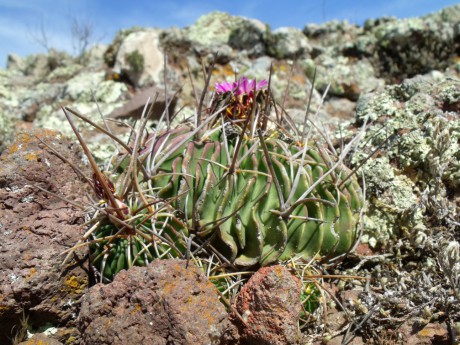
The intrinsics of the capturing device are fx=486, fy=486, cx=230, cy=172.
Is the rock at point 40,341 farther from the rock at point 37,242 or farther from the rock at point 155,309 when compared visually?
the rock at point 155,309

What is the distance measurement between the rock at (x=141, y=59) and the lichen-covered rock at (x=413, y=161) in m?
4.96

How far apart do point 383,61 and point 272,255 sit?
25.4 feet

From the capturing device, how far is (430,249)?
3.30 metres

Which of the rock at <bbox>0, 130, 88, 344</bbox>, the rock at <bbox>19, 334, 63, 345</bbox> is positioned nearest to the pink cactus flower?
the rock at <bbox>0, 130, 88, 344</bbox>

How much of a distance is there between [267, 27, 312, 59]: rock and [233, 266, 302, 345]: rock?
7.68 m

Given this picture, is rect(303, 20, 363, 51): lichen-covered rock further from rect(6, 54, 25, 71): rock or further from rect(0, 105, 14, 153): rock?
rect(6, 54, 25, 71): rock

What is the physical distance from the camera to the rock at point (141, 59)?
8758mm

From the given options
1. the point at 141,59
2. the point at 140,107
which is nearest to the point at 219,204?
the point at 140,107

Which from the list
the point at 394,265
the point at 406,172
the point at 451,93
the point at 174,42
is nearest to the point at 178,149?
the point at 394,265

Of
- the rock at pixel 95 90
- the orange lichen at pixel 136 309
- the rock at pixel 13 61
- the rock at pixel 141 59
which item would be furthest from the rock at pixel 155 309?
the rock at pixel 13 61

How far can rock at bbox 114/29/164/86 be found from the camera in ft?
28.7

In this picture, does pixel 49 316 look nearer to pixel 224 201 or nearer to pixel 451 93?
pixel 224 201

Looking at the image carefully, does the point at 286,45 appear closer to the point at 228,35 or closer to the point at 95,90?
the point at 228,35

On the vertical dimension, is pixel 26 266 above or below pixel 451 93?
below
